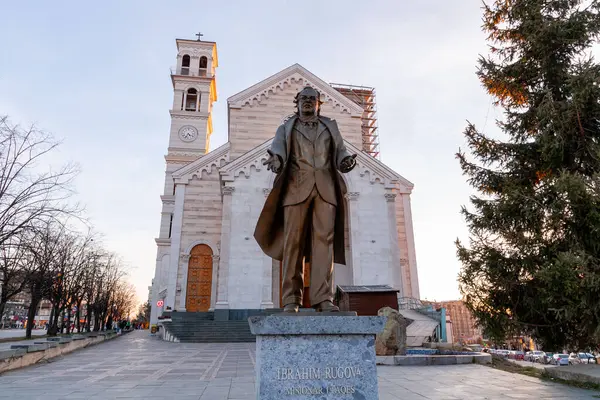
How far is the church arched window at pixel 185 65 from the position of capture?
45.5 meters

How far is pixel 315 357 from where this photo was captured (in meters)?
3.89

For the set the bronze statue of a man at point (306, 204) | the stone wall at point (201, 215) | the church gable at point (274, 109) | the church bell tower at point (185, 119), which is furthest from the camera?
the church bell tower at point (185, 119)

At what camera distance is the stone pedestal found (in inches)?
149

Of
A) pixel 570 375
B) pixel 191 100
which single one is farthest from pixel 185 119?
pixel 570 375

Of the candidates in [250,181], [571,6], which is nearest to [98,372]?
[571,6]

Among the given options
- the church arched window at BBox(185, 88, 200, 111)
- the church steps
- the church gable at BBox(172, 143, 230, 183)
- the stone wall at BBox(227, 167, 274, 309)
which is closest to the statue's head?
the church steps

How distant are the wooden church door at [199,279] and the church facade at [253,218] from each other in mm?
68

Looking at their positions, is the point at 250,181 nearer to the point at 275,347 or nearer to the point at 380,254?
the point at 380,254

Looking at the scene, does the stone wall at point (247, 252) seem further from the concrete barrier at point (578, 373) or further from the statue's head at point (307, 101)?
the statue's head at point (307, 101)

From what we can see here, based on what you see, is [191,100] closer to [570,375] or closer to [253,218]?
[253,218]

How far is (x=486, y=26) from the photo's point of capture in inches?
475

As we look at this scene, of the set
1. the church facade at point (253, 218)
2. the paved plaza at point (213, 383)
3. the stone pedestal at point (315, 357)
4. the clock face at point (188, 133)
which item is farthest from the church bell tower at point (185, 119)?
the stone pedestal at point (315, 357)

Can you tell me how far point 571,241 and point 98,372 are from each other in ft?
39.2

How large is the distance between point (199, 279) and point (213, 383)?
2060cm
